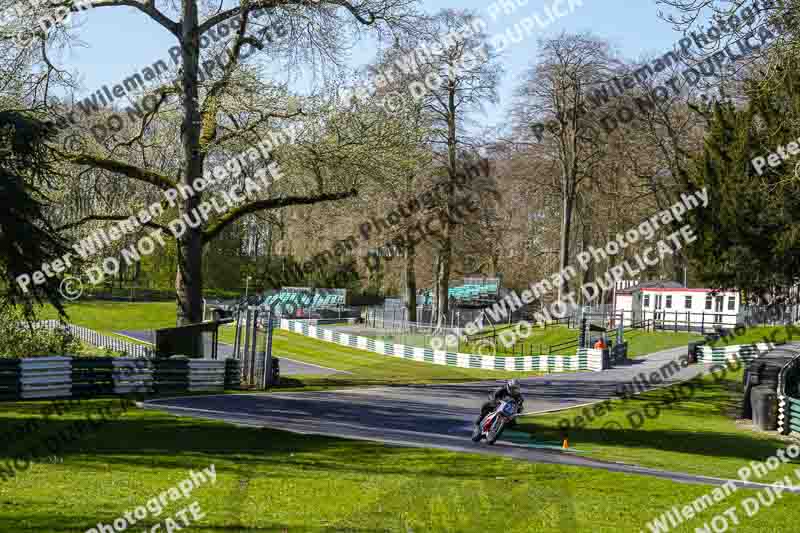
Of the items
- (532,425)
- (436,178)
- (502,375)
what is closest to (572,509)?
(532,425)

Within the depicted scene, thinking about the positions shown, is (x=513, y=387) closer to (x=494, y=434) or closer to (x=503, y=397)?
(x=503, y=397)

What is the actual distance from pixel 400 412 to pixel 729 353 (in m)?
24.2

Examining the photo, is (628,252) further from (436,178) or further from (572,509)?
(572,509)

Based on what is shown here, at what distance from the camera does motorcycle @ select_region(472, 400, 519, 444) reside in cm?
1552

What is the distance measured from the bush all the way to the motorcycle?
13.6 m

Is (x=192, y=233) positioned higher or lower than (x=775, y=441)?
higher

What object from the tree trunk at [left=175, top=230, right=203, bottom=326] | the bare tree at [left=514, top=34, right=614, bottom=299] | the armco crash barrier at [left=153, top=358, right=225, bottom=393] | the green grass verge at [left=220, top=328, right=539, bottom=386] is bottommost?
the green grass verge at [left=220, top=328, right=539, bottom=386]

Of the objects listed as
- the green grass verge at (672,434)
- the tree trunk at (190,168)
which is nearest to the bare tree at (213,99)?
A: the tree trunk at (190,168)

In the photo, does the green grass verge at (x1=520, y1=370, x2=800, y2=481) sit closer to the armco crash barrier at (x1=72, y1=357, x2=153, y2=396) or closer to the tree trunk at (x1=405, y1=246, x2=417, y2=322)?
the armco crash barrier at (x1=72, y1=357, x2=153, y2=396)

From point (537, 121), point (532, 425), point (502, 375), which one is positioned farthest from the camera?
point (537, 121)

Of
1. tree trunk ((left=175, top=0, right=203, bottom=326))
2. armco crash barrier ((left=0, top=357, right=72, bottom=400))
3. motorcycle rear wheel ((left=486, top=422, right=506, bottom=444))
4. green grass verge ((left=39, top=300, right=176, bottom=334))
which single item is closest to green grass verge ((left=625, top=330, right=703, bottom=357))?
tree trunk ((left=175, top=0, right=203, bottom=326))

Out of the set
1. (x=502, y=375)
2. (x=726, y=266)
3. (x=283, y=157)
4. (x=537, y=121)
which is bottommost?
(x=502, y=375)

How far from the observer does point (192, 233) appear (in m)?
24.0

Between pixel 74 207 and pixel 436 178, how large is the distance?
23576 mm
